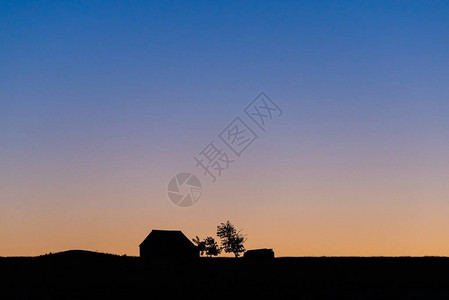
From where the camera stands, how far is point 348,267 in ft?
226

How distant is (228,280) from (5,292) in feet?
67.1

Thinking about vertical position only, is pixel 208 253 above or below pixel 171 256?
above

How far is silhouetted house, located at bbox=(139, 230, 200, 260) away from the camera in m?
91.2

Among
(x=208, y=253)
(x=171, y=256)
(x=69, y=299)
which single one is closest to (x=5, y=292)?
(x=69, y=299)

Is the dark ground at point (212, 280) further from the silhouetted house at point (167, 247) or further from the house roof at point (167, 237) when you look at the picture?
the house roof at point (167, 237)

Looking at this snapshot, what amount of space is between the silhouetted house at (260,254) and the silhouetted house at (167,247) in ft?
29.5

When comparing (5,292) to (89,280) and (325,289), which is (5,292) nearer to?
(89,280)

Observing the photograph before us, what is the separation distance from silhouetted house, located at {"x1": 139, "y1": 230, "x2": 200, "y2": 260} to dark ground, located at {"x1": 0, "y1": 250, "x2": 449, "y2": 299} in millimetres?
17654

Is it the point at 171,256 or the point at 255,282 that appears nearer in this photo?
the point at 255,282

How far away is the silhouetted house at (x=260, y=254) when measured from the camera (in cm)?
9238

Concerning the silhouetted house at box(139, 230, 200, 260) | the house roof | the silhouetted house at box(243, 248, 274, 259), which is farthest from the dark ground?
the silhouetted house at box(243, 248, 274, 259)

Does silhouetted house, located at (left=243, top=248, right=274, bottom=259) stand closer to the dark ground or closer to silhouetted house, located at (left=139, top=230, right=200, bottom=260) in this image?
silhouetted house, located at (left=139, top=230, right=200, bottom=260)

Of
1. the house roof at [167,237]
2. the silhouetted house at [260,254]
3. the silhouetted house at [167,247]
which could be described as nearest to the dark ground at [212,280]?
the silhouetted house at [167,247]

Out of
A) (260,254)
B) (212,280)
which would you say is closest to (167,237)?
(260,254)
